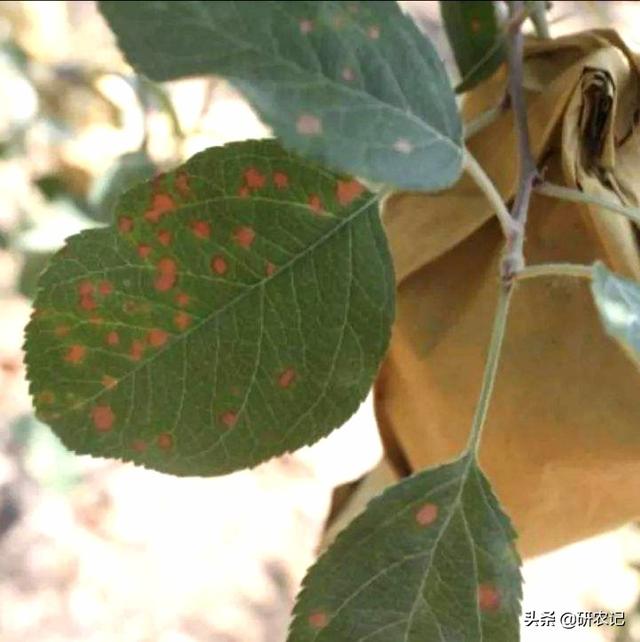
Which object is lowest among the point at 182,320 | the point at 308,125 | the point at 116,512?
the point at 116,512

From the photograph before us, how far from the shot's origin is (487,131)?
0.43 m

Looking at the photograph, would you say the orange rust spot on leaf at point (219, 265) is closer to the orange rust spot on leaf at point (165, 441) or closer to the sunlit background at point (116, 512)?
the orange rust spot on leaf at point (165, 441)

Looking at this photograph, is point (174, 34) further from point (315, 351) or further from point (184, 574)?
point (184, 574)

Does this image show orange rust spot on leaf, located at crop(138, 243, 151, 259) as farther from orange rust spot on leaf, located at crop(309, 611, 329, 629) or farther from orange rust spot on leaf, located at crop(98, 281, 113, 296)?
orange rust spot on leaf, located at crop(309, 611, 329, 629)

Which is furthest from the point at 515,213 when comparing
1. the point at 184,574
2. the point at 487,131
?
the point at 184,574

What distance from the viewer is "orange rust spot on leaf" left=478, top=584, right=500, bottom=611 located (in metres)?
0.37

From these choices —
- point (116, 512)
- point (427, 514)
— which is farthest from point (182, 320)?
point (116, 512)

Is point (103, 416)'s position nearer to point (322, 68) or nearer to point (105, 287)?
point (105, 287)

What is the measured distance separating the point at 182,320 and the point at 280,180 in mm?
62

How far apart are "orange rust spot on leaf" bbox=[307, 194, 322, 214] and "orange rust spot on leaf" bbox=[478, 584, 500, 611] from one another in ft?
0.48

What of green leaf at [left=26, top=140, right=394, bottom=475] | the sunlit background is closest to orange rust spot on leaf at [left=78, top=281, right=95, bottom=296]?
green leaf at [left=26, top=140, right=394, bottom=475]

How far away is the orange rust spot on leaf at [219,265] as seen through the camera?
356mm

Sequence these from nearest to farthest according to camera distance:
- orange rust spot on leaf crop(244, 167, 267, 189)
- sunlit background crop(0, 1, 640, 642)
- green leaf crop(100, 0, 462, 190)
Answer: green leaf crop(100, 0, 462, 190) < orange rust spot on leaf crop(244, 167, 267, 189) < sunlit background crop(0, 1, 640, 642)

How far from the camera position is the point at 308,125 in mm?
250
